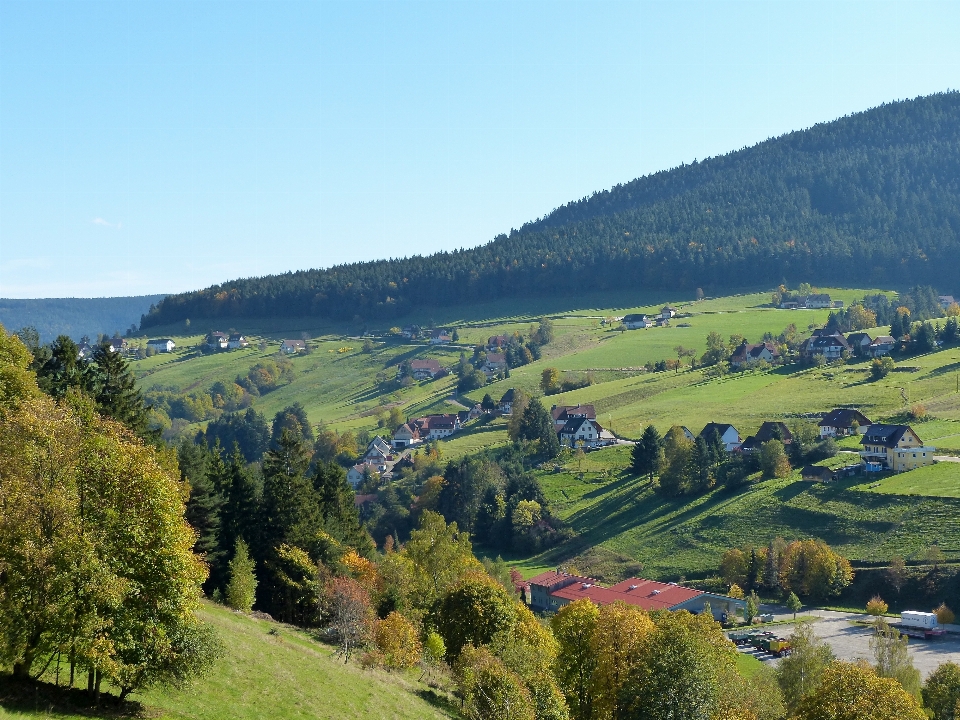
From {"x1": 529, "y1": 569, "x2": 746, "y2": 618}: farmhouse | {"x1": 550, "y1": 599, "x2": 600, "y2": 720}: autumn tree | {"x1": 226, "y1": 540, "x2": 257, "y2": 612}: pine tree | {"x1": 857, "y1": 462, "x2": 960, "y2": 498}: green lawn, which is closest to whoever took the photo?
{"x1": 550, "y1": 599, "x2": 600, "y2": 720}: autumn tree

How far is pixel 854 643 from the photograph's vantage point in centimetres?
6700

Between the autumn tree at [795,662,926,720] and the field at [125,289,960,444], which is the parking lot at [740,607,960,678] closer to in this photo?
the field at [125,289,960,444]

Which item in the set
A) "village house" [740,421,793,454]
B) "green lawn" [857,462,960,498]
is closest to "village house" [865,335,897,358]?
"village house" [740,421,793,454]

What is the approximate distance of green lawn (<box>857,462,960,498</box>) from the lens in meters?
84.0

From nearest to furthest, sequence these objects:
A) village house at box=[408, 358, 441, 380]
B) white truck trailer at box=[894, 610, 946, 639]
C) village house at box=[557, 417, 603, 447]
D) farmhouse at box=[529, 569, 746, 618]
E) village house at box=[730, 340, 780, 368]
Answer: white truck trailer at box=[894, 610, 946, 639] < farmhouse at box=[529, 569, 746, 618] < village house at box=[557, 417, 603, 447] < village house at box=[730, 340, 780, 368] < village house at box=[408, 358, 441, 380]

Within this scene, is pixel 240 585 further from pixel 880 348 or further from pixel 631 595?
pixel 880 348

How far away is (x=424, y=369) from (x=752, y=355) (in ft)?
205

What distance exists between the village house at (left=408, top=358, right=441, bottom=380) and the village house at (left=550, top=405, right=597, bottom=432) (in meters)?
52.9

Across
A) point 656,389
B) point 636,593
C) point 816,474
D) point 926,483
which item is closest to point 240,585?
point 636,593

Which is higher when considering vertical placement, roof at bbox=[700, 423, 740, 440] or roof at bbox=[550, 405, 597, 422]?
roof at bbox=[550, 405, 597, 422]

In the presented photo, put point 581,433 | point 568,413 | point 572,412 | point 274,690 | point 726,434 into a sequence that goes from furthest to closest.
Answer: point 572,412 → point 568,413 → point 581,433 → point 726,434 → point 274,690

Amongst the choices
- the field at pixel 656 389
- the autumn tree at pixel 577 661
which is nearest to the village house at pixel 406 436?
the field at pixel 656 389

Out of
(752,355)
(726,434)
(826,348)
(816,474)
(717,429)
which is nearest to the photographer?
(816,474)

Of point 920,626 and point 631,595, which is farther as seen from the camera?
point 631,595
